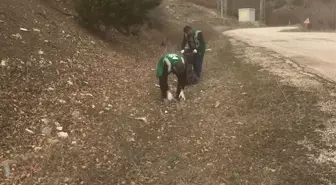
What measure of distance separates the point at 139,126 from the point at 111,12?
19.1ft

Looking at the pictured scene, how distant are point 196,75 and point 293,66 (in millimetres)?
2974

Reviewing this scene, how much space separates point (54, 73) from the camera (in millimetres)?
7691

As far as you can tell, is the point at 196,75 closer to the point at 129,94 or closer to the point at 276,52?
the point at 129,94

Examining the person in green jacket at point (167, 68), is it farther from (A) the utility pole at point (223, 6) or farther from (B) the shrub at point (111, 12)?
(A) the utility pole at point (223, 6)

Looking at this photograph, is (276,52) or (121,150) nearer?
(121,150)

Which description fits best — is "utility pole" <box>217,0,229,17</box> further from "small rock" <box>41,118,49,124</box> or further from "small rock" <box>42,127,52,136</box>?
"small rock" <box>42,127,52,136</box>

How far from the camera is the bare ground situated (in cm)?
512

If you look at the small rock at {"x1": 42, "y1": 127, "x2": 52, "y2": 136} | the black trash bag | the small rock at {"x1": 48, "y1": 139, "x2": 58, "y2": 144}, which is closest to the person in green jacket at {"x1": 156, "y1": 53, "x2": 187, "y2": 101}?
the black trash bag

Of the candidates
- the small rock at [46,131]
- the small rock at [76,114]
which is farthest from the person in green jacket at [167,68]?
the small rock at [46,131]

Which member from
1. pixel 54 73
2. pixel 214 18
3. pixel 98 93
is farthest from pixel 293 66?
pixel 214 18

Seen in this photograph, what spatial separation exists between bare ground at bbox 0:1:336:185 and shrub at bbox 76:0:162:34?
182 centimetres

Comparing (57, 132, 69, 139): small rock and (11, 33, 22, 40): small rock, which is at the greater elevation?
(11, 33, 22, 40): small rock

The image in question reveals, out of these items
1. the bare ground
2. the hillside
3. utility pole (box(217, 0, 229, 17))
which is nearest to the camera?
the bare ground

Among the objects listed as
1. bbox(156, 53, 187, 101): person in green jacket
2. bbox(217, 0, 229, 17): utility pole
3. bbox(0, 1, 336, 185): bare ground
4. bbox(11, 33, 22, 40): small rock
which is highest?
bbox(11, 33, 22, 40): small rock
